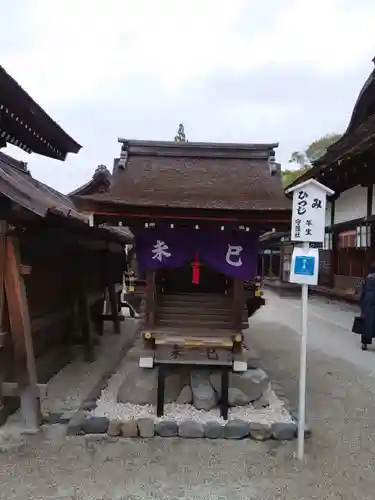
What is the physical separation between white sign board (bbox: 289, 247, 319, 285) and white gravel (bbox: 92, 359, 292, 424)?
6.17 ft

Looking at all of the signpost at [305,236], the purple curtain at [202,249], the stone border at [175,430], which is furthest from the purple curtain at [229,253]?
the stone border at [175,430]

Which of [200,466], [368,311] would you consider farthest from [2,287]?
[368,311]

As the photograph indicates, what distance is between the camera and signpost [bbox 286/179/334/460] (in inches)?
193

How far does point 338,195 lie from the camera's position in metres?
18.0

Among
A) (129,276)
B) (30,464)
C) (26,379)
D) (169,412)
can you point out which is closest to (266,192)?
(129,276)

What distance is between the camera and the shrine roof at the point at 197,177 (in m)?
5.75

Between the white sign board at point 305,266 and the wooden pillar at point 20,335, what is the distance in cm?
304

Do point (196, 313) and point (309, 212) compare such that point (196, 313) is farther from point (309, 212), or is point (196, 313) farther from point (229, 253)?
point (309, 212)

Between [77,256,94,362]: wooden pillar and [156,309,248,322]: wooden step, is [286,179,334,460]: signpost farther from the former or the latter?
[77,256,94,362]: wooden pillar

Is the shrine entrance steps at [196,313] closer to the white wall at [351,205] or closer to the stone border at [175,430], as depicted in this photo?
the stone border at [175,430]

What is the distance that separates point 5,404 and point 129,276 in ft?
7.44

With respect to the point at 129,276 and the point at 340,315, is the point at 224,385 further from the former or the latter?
the point at 340,315

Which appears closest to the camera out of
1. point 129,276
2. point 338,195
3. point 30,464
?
point 30,464

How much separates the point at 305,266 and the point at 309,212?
567 millimetres
